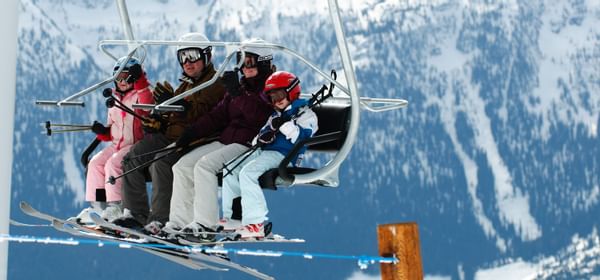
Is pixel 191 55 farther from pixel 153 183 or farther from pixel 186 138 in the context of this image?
pixel 153 183

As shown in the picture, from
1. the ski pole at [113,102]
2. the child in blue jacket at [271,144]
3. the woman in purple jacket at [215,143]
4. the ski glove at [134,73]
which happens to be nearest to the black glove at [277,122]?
the child in blue jacket at [271,144]

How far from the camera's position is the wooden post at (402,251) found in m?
7.23

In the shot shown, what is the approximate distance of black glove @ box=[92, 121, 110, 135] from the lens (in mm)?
8805

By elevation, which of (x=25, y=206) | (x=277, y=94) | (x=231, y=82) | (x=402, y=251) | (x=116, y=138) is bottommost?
(x=402, y=251)

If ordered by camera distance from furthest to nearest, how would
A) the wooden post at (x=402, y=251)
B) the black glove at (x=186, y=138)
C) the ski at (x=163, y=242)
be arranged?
the black glove at (x=186, y=138) < the ski at (x=163, y=242) < the wooden post at (x=402, y=251)

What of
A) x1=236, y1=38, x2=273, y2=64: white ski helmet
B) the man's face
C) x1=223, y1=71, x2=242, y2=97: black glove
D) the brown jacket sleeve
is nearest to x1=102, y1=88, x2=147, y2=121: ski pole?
the brown jacket sleeve

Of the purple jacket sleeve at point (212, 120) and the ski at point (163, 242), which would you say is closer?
the ski at point (163, 242)

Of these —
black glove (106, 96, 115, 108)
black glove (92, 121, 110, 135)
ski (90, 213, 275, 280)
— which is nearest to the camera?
→ ski (90, 213, 275, 280)

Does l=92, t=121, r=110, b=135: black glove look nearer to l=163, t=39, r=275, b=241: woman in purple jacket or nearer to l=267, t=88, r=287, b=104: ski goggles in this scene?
l=163, t=39, r=275, b=241: woman in purple jacket

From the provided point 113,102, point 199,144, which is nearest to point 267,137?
point 199,144

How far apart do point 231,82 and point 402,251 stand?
1.84 metres

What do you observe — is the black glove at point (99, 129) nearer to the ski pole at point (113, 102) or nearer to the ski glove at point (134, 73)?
the ski pole at point (113, 102)

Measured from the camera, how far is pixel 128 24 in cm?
980

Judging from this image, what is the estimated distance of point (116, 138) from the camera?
29.2 ft
